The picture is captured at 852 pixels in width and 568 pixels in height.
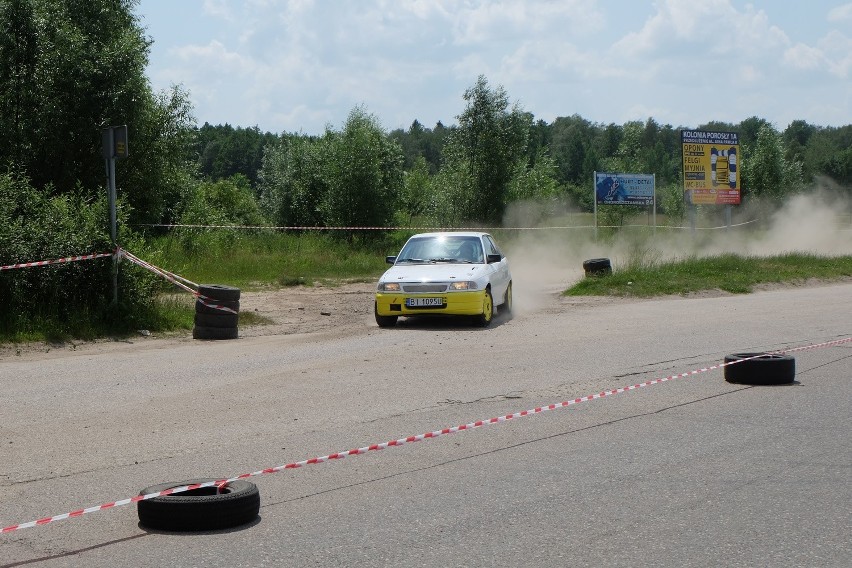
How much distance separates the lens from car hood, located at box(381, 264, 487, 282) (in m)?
16.8

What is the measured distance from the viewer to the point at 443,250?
18094mm

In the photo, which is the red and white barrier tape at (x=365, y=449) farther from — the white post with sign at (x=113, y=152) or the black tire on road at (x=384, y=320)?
the white post with sign at (x=113, y=152)

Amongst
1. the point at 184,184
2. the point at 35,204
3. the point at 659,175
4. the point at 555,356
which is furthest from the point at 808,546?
the point at 659,175

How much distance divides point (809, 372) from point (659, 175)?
412 feet

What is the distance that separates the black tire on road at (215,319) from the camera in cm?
1527

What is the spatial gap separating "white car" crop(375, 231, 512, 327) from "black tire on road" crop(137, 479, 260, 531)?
35.8ft

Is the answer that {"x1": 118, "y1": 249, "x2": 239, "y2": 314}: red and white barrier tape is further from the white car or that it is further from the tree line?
the white car

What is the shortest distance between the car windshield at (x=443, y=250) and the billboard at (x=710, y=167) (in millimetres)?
20012

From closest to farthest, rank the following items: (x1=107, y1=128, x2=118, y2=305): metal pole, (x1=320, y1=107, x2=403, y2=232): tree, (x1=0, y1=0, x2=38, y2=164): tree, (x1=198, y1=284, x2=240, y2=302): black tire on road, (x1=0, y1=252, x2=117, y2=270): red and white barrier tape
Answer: (x1=0, y1=252, x2=117, y2=270): red and white barrier tape, (x1=198, y1=284, x2=240, y2=302): black tire on road, (x1=107, y1=128, x2=118, y2=305): metal pole, (x1=0, y1=0, x2=38, y2=164): tree, (x1=320, y1=107, x2=403, y2=232): tree

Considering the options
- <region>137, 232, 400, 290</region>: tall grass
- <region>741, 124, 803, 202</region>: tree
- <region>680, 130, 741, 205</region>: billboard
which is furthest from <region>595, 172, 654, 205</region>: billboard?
<region>741, 124, 803, 202</region>: tree

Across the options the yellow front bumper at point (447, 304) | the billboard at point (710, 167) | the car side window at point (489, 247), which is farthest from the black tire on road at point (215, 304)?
the billboard at point (710, 167)

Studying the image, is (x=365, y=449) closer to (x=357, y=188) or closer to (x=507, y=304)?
(x=507, y=304)

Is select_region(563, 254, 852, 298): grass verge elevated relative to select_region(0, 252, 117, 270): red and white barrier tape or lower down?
lower down

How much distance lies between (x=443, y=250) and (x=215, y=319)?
466 centimetres
